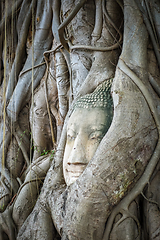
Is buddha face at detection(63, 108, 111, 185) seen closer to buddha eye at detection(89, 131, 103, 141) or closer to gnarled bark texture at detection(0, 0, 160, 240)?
buddha eye at detection(89, 131, 103, 141)

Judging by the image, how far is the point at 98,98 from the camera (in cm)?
167

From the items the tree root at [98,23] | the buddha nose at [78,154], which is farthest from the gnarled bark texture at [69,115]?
the buddha nose at [78,154]

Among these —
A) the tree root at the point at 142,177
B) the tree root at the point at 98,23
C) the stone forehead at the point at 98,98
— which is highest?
the tree root at the point at 98,23

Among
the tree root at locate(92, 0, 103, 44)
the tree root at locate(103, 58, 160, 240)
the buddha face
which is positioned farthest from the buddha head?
the tree root at locate(92, 0, 103, 44)

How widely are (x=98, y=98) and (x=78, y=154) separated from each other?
0.37 m

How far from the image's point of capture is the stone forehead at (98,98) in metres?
1.65

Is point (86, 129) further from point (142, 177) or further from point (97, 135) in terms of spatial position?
point (142, 177)

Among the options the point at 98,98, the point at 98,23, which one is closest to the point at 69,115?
the point at 98,98

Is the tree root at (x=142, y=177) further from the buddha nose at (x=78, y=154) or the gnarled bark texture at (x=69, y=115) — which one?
the buddha nose at (x=78, y=154)

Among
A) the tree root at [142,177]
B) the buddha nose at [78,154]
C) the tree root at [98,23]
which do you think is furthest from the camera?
the tree root at [98,23]

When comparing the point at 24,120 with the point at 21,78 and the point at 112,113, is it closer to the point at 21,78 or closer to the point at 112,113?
the point at 21,78

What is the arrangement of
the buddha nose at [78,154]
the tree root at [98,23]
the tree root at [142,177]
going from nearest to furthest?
the tree root at [142,177], the buddha nose at [78,154], the tree root at [98,23]

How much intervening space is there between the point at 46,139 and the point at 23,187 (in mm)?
521

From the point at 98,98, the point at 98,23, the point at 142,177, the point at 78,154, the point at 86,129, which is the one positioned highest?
the point at 98,23
